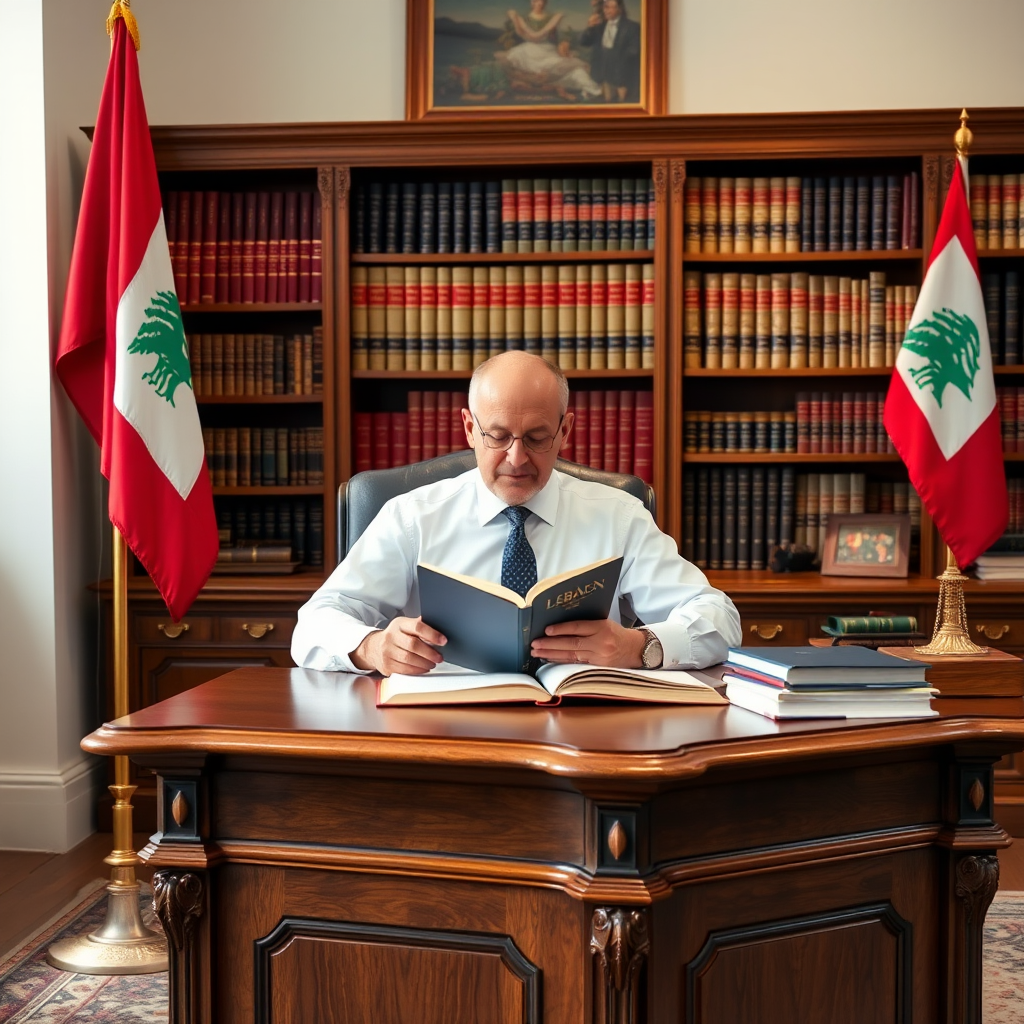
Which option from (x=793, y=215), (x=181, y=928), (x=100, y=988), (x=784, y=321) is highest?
(x=793, y=215)

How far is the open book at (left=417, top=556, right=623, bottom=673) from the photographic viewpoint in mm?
1615

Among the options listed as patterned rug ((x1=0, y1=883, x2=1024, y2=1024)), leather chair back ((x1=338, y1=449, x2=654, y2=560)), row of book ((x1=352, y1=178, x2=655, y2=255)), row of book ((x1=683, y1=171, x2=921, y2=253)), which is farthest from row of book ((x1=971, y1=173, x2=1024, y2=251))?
patterned rug ((x1=0, y1=883, x2=1024, y2=1024))

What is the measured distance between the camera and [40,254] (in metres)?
3.47

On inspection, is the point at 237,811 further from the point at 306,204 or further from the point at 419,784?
the point at 306,204

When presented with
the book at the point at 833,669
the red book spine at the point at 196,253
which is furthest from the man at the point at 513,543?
the red book spine at the point at 196,253

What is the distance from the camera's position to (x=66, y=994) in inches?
98.9

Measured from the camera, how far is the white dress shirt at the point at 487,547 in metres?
2.22

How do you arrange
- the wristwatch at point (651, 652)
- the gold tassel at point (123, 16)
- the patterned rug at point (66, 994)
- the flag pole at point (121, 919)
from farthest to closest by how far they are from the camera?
the gold tassel at point (123, 16)
the flag pole at point (121, 919)
the patterned rug at point (66, 994)
the wristwatch at point (651, 652)

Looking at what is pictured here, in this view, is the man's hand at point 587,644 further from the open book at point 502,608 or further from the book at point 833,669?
the book at point 833,669

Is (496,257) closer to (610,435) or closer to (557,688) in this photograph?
(610,435)

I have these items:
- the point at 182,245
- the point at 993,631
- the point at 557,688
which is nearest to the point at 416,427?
the point at 182,245

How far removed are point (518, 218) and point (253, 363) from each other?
0.97 meters

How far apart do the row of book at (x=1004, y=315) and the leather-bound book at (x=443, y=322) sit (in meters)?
1.67

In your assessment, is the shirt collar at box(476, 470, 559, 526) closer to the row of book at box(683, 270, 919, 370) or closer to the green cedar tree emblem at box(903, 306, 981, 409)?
the green cedar tree emblem at box(903, 306, 981, 409)
